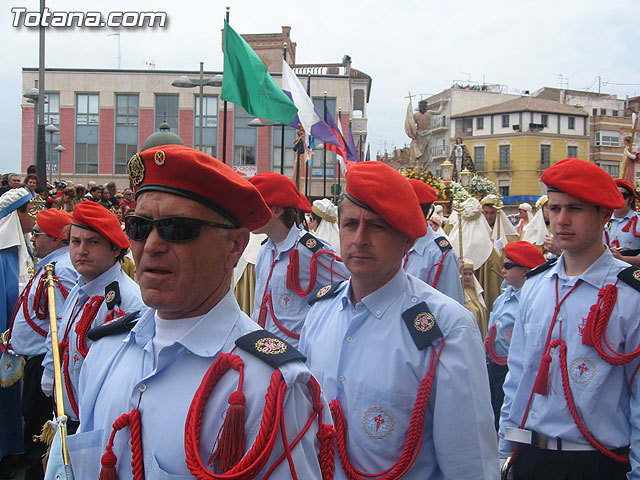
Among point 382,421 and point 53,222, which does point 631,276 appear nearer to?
point 382,421

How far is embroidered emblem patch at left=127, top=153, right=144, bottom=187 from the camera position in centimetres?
204

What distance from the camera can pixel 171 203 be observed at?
196 cm

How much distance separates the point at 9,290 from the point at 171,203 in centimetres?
524

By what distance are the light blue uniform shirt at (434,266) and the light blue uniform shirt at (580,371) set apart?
214 centimetres

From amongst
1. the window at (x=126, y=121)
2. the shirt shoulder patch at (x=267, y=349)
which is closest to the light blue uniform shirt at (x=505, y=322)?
the shirt shoulder patch at (x=267, y=349)

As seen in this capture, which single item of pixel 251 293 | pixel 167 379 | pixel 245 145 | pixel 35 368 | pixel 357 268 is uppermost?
pixel 245 145

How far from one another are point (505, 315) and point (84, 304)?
369 centimetres

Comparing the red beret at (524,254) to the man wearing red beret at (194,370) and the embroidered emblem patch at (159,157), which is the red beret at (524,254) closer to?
the man wearing red beret at (194,370)

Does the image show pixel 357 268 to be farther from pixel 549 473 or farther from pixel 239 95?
pixel 239 95

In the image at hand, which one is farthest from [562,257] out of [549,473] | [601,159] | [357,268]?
[601,159]

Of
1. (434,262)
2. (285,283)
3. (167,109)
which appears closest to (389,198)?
(285,283)

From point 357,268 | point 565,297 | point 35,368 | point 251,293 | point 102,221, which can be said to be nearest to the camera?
point 357,268

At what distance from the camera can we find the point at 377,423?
2688 mm

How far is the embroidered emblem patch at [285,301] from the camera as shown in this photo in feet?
17.6
